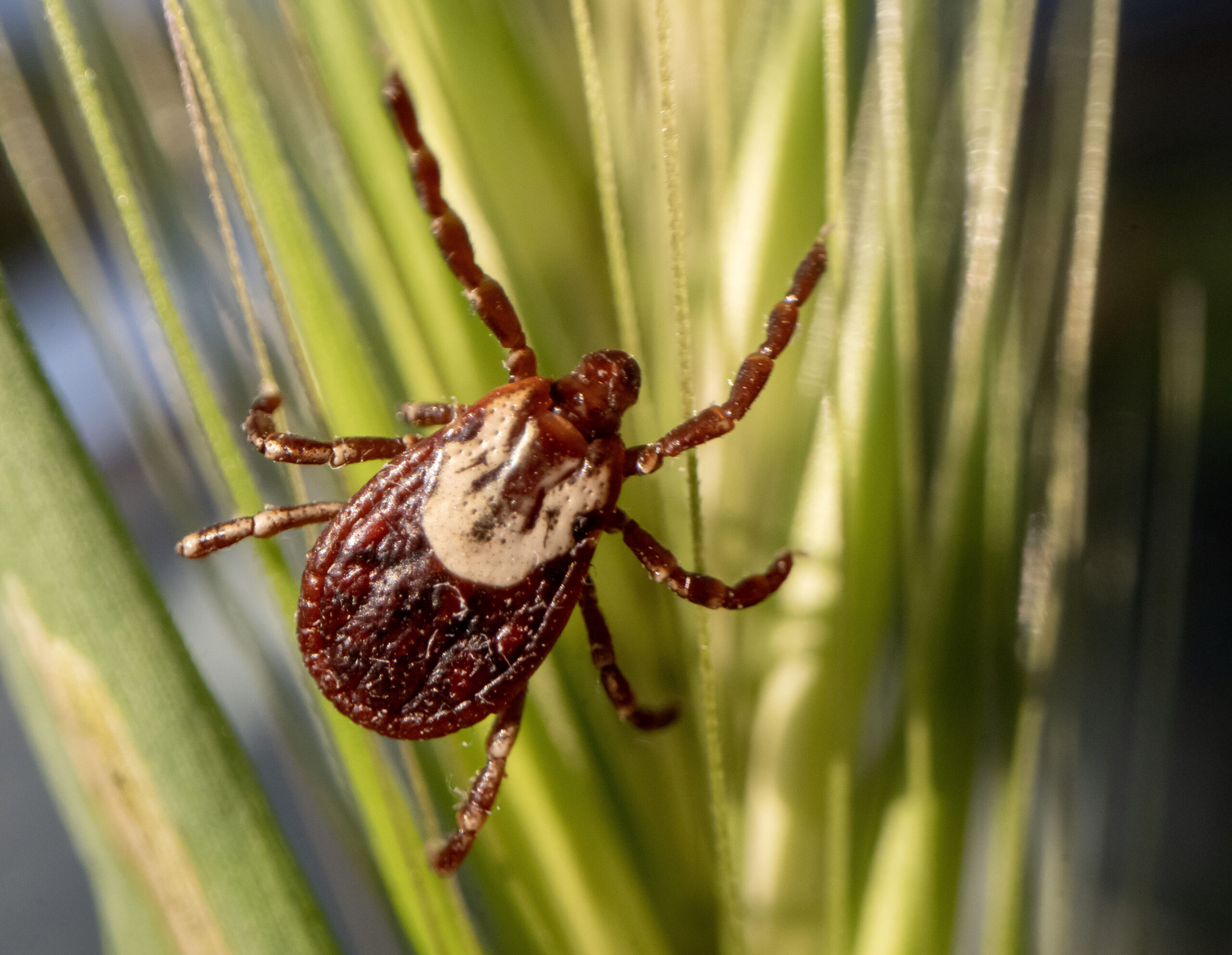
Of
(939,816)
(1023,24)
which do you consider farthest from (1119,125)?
(939,816)

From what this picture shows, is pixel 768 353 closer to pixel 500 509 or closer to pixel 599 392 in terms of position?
pixel 599 392

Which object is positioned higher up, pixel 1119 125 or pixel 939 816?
pixel 1119 125

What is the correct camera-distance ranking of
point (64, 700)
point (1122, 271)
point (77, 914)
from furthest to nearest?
point (1122, 271), point (77, 914), point (64, 700)

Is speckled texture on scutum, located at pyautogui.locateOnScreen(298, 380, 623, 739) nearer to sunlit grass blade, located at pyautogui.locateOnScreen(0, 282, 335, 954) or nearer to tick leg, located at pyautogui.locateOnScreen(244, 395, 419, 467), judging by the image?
tick leg, located at pyautogui.locateOnScreen(244, 395, 419, 467)

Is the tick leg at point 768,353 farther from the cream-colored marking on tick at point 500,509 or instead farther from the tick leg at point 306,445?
the tick leg at point 306,445

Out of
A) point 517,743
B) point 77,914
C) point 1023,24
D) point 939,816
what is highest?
point 1023,24

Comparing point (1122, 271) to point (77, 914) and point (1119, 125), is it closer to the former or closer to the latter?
point (1119, 125)

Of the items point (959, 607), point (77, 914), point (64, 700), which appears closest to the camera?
point (64, 700)
